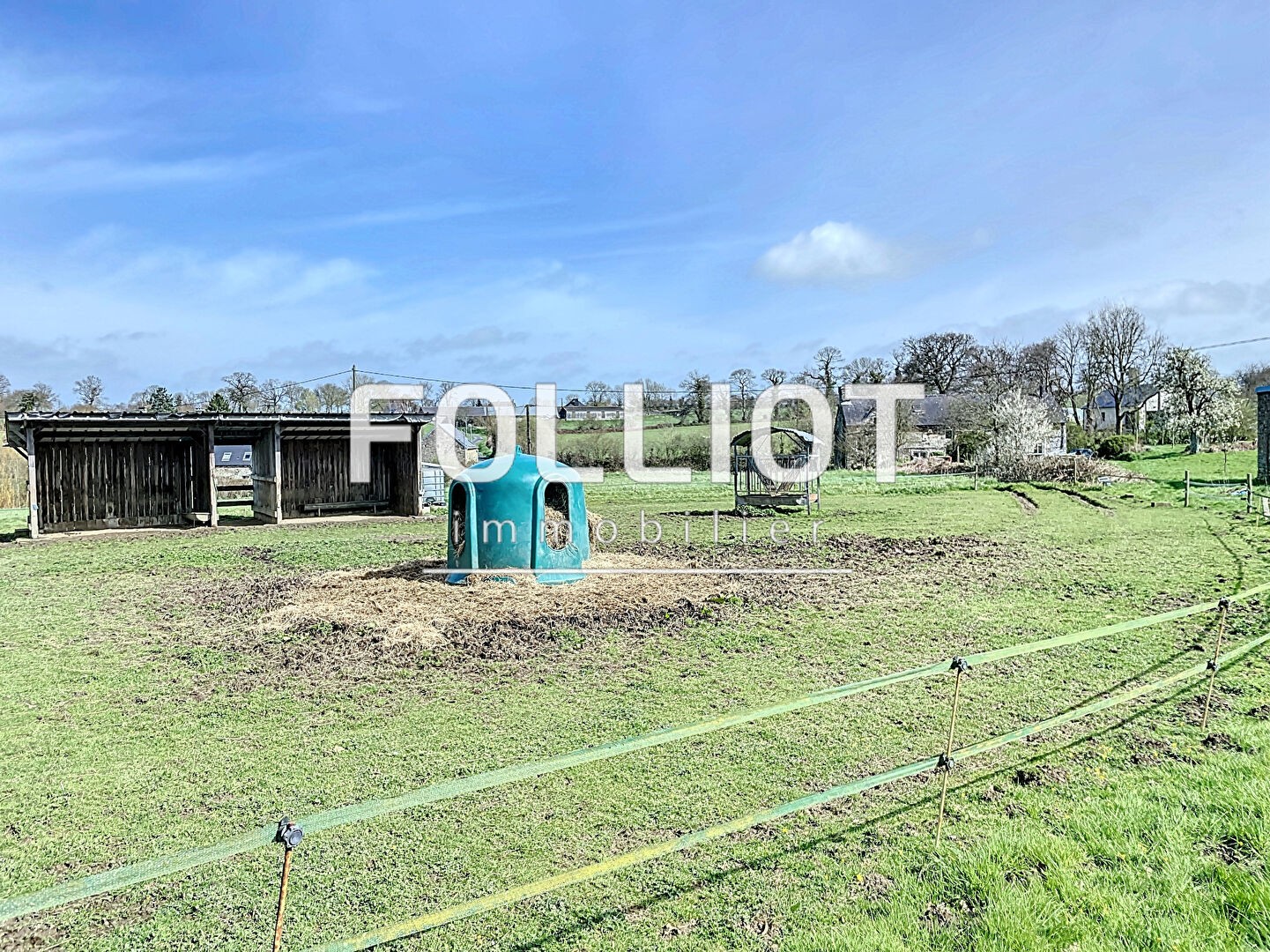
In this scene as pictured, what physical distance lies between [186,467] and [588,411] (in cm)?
2357

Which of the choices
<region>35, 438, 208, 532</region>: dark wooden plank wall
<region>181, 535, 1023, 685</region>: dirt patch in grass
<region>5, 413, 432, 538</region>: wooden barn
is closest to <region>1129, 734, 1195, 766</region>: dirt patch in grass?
<region>181, 535, 1023, 685</region>: dirt patch in grass

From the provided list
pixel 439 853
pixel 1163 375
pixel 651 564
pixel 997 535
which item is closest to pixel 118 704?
pixel 439 853

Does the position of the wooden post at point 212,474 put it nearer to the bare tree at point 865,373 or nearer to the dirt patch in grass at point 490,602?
the dirt patch in grass at point 490,602

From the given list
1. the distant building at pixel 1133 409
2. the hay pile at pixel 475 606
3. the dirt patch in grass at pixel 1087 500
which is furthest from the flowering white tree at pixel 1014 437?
the hay pile at pixel 475 606

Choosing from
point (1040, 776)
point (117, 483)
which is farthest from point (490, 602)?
point (117, 483)

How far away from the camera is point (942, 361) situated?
59.3 meters

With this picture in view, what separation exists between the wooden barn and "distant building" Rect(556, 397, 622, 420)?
19.9 metres

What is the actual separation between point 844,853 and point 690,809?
80cm

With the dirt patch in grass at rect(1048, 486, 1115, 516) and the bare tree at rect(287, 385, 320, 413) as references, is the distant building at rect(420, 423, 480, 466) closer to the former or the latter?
the bare tree at rect(287, 385, 320, 413)

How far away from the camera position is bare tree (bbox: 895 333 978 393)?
5888 cm

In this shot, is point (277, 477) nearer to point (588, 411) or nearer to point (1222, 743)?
point (1222, 743)

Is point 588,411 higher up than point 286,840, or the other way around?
point 588,411

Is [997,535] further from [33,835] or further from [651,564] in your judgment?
[33,835]

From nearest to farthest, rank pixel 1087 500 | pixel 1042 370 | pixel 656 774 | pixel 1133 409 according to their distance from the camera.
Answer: pixel 656 774
pixel 1087 500
pixel 1133 409
pixel 1042 370
